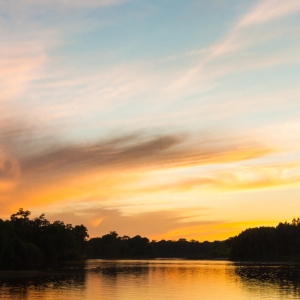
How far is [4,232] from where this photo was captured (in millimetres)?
119938

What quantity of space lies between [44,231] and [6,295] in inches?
4257

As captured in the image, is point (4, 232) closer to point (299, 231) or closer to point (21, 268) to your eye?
point (21, 268)

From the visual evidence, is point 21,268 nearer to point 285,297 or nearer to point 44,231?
point 44,231

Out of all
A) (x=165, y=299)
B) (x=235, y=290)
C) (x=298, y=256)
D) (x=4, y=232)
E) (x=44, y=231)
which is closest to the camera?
(x=165, y=299)

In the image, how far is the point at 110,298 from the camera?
58.6 m

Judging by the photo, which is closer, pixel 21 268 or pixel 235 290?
pixel 235 290

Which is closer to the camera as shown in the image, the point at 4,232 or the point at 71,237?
the point at 4,232

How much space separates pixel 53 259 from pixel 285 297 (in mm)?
122610

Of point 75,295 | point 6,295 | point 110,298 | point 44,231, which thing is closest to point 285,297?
point 110,298

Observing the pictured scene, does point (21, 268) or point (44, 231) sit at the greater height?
point (44, 231)

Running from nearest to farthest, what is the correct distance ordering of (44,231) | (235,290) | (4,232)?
(235,290)
(4,232)
(44,231)

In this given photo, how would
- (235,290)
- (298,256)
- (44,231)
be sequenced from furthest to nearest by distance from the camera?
(298,256)
(44,231)
(235,290)

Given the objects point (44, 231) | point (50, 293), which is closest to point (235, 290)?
point (50, 293)

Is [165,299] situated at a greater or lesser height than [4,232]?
lesser
